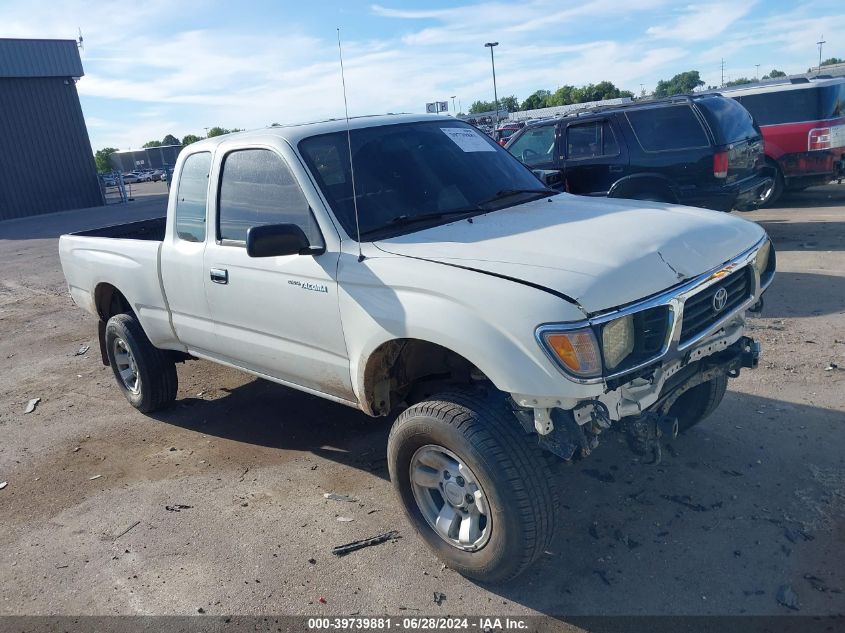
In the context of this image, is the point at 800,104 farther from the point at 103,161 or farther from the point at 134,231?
the point at 103,161

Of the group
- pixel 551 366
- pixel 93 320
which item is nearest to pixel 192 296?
pixel 551 366

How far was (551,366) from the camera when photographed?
2.66m

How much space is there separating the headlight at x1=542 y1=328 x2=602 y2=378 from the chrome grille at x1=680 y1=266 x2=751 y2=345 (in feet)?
1.88

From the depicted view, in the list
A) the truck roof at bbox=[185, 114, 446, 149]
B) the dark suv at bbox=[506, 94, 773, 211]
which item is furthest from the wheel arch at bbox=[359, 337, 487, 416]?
the dark suv at bbox=[506, 94, 773, 211]

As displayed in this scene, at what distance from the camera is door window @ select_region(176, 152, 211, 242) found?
14.6 feet

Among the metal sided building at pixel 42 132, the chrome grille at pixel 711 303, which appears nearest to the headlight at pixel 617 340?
the chrome grille at pixel 711 303

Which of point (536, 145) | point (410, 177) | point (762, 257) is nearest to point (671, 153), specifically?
point (536, 145)

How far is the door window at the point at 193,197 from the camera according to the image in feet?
14.6

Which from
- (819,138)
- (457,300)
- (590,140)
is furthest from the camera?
(819,138)

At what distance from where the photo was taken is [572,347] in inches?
105

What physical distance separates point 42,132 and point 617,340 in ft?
106

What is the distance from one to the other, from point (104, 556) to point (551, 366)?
2656mm

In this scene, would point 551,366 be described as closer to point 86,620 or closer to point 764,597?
point 764,597

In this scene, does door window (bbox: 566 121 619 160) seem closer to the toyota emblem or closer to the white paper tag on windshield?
the white paper tag on windshield
